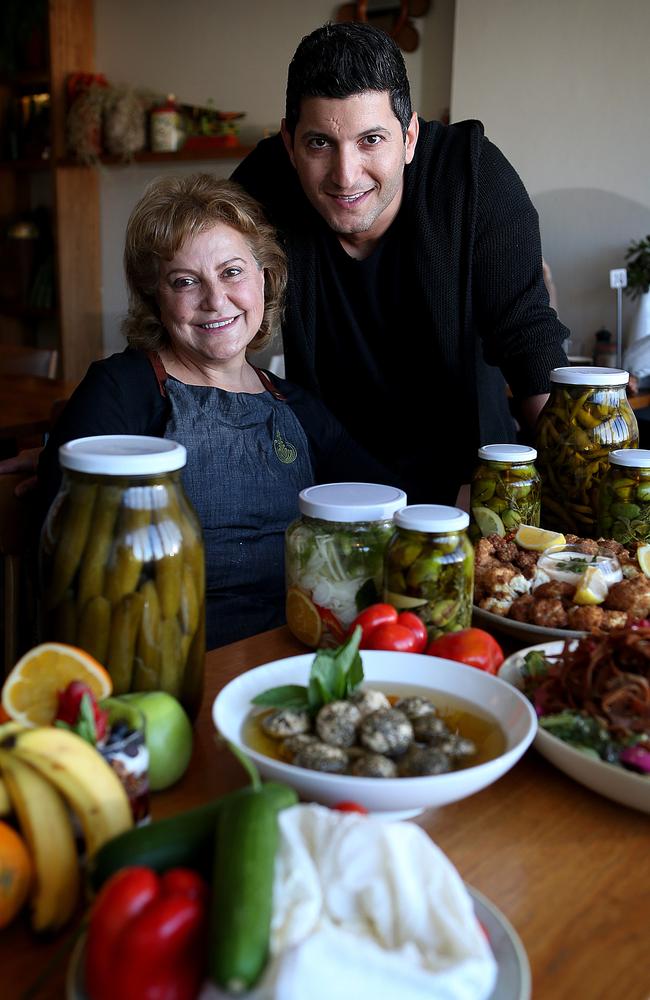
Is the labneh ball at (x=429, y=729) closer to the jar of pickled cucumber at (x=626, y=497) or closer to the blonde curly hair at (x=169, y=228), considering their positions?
the jar of pickled cucumber at (x=626, y=497)

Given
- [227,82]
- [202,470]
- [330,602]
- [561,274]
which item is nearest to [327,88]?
[202,470]

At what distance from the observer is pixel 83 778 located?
736 millimetres

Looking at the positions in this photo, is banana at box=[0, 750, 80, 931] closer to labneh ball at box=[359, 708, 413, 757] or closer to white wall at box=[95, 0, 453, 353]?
labneh ball at box=[359, 708, 413, 757]

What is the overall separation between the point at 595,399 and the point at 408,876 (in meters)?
1.15

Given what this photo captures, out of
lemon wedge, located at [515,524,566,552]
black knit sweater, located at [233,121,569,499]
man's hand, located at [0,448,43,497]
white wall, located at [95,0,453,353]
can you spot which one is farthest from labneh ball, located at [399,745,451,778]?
white wall, located at [95,0,453,353]

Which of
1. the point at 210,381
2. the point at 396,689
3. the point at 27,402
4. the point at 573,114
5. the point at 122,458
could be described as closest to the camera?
the point at 122,458

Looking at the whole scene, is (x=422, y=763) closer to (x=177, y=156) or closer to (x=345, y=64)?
(x=345, y=64)

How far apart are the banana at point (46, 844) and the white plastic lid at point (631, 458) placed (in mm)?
1026

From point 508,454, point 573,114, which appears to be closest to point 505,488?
point 508,454

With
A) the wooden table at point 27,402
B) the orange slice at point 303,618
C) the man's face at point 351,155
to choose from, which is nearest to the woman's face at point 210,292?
the man's face at point 351,155

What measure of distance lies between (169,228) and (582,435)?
85 centimetres

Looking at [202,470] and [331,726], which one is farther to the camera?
[202,470]

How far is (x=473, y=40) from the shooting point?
450 cm

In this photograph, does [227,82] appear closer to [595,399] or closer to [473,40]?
[473,40]
